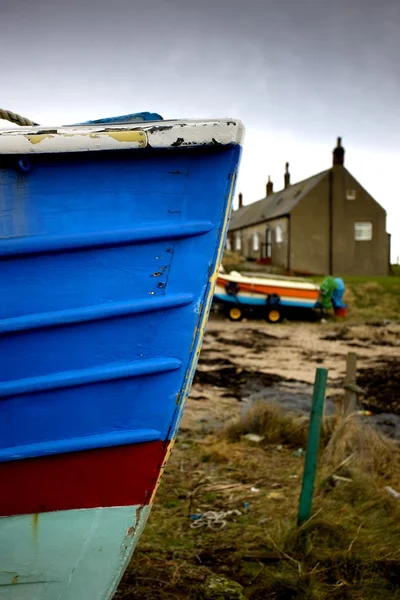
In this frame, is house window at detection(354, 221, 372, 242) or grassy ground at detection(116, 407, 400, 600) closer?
grassy ground at detection(116, 407, 400, 600)

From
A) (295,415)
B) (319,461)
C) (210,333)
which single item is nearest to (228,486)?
(319,461)

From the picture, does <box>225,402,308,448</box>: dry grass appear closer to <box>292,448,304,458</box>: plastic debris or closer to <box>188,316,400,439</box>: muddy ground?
<box>292,448,304,458</box>: plastic debris

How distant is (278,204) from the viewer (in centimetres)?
3056

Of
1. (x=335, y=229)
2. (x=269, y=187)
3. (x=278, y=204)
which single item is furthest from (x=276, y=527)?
(x=269, y=187)

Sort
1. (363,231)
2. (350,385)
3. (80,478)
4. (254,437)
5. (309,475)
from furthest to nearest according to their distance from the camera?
(363,231), (254,437), (350,385), (309,475), (80,478)

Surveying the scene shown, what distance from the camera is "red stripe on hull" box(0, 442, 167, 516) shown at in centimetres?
207

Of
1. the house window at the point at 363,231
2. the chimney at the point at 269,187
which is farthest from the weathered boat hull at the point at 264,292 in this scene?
the chimney at the point at 269,187

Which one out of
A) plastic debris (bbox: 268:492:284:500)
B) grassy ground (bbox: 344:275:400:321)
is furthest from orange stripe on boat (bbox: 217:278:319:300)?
plastic debris (bbox: 268:492:284:500)

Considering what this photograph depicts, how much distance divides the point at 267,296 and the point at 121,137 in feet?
50.5

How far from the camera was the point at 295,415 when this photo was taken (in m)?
6.05

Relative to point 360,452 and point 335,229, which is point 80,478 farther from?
point 335,229

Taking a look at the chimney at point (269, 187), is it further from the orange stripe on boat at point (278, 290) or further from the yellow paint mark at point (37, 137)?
the yellow paint mark at point (37, 137)

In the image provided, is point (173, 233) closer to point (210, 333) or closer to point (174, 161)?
point (174, 161)

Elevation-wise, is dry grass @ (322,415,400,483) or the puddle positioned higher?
dry grass @ (322,415,400,483)
